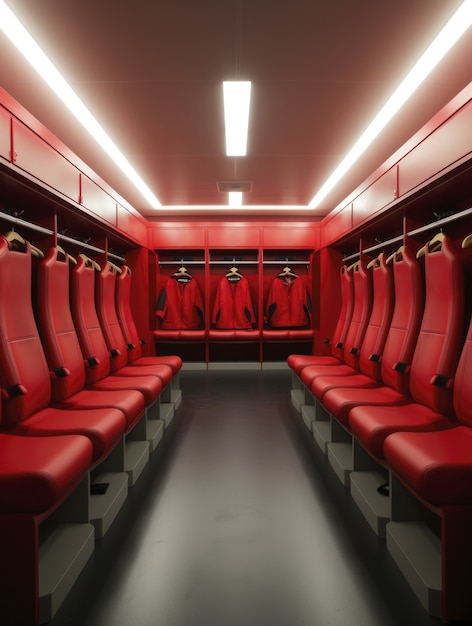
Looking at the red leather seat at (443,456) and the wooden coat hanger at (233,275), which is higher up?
the wooden coat hanger at (233,275)

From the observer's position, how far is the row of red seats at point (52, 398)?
1154mm

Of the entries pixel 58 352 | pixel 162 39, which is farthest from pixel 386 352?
pixel 162 39

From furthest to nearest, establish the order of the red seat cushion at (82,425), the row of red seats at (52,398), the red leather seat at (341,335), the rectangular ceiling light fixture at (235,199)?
1. the rectangular ceiling light fixture at (235,199)
2. the red leather seat at (341,335)
3. the red seat cushion at (82,425)
4. the row of red seats at (52,398)

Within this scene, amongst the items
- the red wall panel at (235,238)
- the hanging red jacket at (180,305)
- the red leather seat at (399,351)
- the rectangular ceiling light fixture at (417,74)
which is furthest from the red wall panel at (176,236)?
the red leather seat at (399,351)

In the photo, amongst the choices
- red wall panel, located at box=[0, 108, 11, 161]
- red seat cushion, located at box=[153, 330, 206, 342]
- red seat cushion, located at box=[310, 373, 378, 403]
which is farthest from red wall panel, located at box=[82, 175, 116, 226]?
red seat cushion, located at box=[153, 330, 206, 342]

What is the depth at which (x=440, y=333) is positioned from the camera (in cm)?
205

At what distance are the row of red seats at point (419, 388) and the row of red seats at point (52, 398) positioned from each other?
1169mm

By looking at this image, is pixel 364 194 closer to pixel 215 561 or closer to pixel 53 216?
pixel 53 216

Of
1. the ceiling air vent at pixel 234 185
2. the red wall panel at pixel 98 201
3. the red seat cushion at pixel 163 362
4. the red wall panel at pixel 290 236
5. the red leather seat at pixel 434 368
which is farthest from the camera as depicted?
the red wall panel at pixel 290 236

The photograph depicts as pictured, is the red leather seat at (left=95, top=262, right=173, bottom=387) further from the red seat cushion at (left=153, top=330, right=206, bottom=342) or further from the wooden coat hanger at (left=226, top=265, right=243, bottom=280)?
the wooden coat hanger at (left=226, top=265, right=243, bottom=280)

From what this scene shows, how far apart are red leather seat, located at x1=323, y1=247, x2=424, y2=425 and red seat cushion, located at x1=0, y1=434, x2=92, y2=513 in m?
1.40

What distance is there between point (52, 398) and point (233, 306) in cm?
Result: 387

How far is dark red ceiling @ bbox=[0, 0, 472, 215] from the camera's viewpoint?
1.97 m

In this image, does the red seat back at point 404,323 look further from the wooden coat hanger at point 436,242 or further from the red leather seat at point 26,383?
the red leather seat at point 26,383
